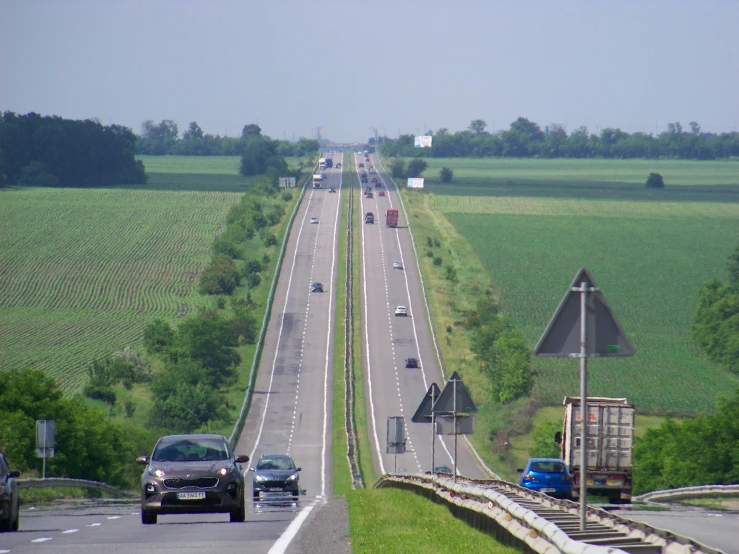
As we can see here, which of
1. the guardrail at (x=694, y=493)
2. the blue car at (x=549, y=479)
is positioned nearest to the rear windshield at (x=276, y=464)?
the blue car at (x=549, y=479)

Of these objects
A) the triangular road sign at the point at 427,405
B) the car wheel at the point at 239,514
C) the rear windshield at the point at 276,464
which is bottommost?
the rear windshield at the point at 276,464

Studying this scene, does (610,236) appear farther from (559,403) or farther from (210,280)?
(559,403)

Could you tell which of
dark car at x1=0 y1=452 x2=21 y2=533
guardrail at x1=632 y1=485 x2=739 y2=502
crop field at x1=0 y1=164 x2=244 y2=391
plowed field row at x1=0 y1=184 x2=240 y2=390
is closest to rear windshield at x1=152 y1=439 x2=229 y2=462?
dark car at x1=0 y1=452 x2=21 y2=533

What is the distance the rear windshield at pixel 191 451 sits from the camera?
20.4 metres

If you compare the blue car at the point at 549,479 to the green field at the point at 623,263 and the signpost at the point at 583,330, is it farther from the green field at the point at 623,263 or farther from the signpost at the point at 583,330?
the green field at the point at 623,263

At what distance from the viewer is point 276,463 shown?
116 feet

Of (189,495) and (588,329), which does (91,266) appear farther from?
(588,329)

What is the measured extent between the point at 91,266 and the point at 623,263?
62.4 meters

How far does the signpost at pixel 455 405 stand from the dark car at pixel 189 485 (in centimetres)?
615

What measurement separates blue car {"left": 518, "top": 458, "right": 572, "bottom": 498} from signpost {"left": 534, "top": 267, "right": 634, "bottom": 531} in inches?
755

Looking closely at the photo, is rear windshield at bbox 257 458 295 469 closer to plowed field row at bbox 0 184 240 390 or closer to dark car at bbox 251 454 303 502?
dark car at bbox 251 454 303 502

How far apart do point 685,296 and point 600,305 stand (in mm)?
112784

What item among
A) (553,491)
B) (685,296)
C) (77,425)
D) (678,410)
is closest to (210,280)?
(685,296)

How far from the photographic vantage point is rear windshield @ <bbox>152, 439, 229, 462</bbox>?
66.9 feet
